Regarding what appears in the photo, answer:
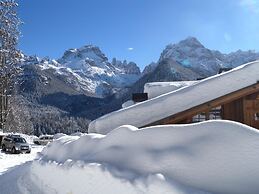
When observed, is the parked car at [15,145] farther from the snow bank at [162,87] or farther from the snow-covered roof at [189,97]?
the snow-covered roof at [189,97]

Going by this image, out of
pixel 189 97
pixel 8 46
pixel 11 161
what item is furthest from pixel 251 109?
pixel 8 46

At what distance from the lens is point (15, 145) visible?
3316cm

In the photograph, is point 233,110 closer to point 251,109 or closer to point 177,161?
point 251,109

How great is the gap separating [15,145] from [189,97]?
79.6 ft

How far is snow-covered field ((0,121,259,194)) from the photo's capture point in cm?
455

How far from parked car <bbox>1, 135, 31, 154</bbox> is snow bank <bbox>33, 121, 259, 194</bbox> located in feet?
89.4

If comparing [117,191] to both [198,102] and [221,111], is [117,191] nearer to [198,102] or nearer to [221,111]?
[198,102]

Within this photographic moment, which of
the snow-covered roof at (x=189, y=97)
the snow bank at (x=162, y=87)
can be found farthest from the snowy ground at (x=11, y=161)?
the snow-covered roof at (x=189, y=97)

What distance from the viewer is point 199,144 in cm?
508

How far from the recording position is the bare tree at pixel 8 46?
1175 inches

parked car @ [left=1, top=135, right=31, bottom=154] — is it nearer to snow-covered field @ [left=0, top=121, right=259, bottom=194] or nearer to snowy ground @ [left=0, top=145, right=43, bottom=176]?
snowy ground @ [left=0, top=145, right=43, bottom=176]

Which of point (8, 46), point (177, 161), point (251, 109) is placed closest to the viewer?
point (177, 161)

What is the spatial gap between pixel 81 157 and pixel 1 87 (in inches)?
1066

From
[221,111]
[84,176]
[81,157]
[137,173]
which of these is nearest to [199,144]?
[137,173]
